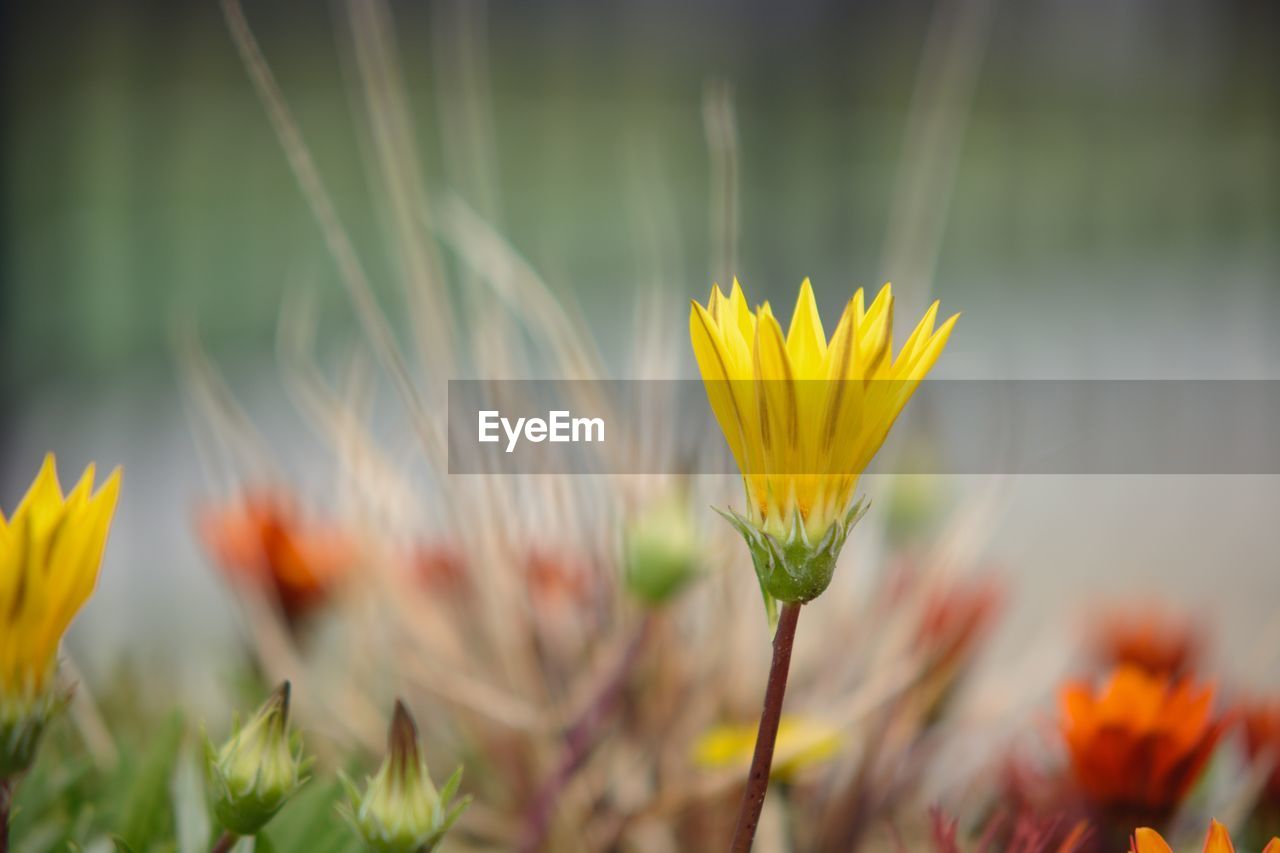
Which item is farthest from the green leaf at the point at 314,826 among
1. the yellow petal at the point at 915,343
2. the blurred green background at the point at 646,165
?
the blurred green background at the point at 646,165

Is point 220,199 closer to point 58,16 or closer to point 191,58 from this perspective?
point 191,58

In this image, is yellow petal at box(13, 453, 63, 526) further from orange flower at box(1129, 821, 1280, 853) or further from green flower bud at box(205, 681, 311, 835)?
orange flower at box(1129, 821, 1280, 853)

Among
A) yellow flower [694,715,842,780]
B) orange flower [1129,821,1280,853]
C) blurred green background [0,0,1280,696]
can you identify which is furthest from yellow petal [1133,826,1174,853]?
blurred green background [0,0,1280,696]

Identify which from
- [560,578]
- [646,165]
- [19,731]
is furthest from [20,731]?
[646,165]

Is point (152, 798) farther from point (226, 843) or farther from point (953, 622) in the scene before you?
point (953, 622)

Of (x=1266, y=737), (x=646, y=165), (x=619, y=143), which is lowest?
(x=1266, y=737)

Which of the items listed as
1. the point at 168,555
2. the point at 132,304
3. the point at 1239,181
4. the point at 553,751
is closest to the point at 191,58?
the point at 132,304
